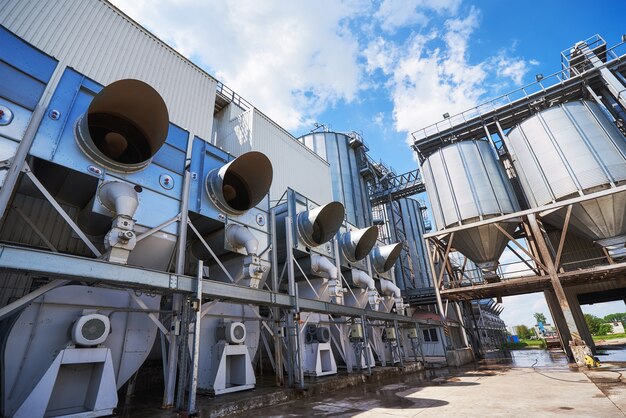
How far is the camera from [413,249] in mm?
31812

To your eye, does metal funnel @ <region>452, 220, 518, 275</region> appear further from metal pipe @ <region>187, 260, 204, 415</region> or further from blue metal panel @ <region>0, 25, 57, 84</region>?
blue metal panel @ <region>0, 25, 57, 84</region>

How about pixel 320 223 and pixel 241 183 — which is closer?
pixel 241 183

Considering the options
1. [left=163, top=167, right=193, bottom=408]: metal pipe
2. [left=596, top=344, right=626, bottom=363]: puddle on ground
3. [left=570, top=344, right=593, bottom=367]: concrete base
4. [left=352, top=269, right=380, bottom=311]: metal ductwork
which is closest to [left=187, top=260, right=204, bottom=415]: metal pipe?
[left=163, top=167, right=193, bottom=408]: metal pipe

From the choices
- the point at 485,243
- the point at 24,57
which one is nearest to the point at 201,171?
the point at 24,57

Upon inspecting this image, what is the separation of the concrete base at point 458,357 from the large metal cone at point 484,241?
5.46 metres

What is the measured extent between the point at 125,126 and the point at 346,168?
2048 centimetres

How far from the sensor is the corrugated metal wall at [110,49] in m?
9.34

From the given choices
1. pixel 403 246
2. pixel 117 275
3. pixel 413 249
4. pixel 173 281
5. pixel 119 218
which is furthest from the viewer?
pixel 413 249

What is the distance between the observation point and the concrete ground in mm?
6293

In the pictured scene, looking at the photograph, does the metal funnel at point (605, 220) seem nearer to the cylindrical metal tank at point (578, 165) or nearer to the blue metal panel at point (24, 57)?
the cylindrical metal tank at point (578, 165)

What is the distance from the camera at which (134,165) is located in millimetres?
7539

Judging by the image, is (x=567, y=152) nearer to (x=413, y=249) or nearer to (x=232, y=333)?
(x=413, y=249)

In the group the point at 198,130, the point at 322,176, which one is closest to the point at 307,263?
the point at 198,130

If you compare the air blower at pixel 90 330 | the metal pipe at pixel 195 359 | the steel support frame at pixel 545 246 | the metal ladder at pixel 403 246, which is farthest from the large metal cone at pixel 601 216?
the air blower at pixel 90 330
